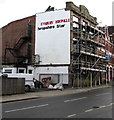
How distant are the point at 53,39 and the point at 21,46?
7.49 meters

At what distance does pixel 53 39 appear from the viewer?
1294 inches

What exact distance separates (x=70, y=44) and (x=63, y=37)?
1599mm

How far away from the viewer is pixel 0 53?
4284 cm

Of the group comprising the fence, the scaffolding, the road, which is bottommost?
the road

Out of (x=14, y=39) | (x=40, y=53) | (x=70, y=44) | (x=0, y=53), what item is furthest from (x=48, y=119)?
(x=0, y=53)

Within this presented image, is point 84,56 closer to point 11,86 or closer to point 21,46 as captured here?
point 21,46

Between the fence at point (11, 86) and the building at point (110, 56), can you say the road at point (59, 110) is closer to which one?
the fence at point (11, 86)

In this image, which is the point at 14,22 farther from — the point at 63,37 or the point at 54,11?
the point at 63,37

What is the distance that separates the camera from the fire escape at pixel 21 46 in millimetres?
35688

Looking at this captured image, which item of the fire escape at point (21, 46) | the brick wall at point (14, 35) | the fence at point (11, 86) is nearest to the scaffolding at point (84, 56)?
the brick wall at point (14, 35)

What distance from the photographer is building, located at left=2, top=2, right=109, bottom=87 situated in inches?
1239

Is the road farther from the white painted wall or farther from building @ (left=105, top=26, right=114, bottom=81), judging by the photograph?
building @ (left=105, top=26, right=114, bottom=81)

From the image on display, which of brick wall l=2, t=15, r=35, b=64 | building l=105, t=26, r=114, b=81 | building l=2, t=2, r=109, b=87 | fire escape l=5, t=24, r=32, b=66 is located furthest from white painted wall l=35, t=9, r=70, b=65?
building l=105, t=26, r=114, b=81

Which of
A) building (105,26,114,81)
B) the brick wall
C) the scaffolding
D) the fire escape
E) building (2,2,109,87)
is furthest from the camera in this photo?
building (105,26,114,81)
